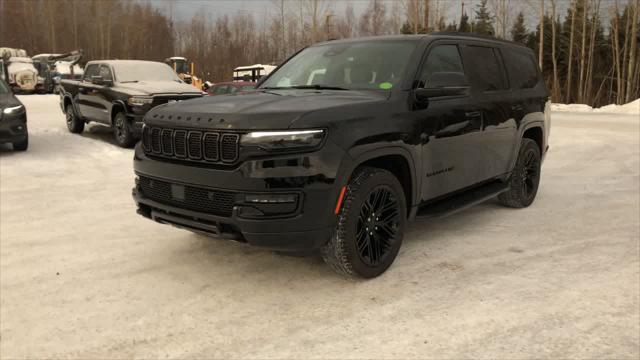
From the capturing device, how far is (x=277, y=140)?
3.62 metres

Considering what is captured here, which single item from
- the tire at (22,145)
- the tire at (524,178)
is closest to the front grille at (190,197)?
the tire at (524,178)

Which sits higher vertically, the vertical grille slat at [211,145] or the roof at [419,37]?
the roof at [419,37]

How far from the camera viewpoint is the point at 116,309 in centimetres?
376

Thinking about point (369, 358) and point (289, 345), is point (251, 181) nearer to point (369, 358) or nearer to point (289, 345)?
point (289, 345)

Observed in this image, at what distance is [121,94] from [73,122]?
9.70 feet

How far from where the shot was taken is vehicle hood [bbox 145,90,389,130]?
3.67 m

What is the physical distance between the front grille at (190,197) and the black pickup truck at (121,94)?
259 inches

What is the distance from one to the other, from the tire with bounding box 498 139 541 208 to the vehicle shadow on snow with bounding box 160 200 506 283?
1.07m

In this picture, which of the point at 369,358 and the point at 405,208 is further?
the point at 405,208

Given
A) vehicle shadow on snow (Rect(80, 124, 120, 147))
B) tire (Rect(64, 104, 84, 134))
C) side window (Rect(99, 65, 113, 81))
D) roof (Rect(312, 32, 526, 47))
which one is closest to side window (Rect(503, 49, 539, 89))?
roof (Rect(312, 32, 526, 47))

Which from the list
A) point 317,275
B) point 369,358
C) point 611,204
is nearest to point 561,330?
point 369,358

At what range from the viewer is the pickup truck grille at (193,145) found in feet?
12.2

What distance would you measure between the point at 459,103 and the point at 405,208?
125 centimetres

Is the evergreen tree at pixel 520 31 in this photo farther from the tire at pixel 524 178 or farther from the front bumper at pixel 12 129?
the tire at pixel 524 178
